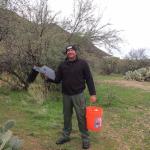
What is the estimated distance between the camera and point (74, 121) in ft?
30.7

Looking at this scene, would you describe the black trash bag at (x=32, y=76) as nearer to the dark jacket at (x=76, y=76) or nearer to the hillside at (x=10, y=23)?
the hillside at (x=10, y=23)

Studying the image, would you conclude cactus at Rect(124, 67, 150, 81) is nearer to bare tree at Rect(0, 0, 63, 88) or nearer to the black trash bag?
bare tree at Rect(0, 0, 63, 88)

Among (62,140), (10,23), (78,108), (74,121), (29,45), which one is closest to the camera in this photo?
(78,108)

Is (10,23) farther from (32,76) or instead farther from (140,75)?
(140,75)

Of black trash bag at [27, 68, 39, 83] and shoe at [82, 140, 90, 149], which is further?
black trash bag at [27, 68, 39, 83]

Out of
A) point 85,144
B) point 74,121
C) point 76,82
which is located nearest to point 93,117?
point 85,144

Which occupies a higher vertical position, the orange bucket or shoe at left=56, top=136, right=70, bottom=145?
the orange bucket

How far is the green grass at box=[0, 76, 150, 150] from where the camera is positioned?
7.79 m

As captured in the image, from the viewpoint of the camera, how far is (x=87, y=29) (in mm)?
14461

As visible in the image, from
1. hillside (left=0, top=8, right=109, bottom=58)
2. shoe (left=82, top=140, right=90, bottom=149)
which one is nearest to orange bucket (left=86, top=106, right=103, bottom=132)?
shoe (left=82, top=140, right=90, bottom=149)

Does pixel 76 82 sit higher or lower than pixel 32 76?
higher

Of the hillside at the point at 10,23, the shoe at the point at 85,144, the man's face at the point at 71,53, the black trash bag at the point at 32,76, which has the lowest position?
the shoe at the point at 85,144

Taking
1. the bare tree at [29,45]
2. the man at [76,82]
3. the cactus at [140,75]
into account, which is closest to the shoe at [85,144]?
the man at [76,82]

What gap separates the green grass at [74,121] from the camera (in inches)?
307
